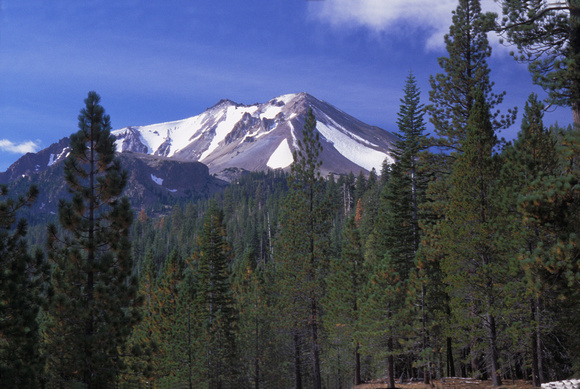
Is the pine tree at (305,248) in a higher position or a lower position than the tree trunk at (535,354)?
higher

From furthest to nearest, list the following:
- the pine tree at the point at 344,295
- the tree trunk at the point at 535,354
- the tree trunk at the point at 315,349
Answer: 1. the tree trunk at the point at 315,349
2. the pine tree at the point at 344,295
3. the tree trunk at the point at 535,354

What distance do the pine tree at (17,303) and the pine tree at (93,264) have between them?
67cm

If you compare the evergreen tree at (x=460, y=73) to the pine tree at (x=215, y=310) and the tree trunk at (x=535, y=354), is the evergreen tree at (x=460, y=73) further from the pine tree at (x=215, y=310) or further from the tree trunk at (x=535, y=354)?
the pine tree at (x=215, y=310)

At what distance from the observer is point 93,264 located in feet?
45.1

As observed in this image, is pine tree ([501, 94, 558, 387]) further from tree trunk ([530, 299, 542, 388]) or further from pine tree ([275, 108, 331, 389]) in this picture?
pine tree ([275, 108, 331, 389])

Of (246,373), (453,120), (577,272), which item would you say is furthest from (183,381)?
(577,272)

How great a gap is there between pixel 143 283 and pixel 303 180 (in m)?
23.5

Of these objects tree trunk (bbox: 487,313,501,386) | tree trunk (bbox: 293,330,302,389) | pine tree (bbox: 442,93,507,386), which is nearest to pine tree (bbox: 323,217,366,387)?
tree trunk (bbox: 293,330,302,389)

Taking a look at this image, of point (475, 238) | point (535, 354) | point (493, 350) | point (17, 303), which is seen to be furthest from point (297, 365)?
point (17, 303)

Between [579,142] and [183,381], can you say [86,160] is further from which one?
[183,381]

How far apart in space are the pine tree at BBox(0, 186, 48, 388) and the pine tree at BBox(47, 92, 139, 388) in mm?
674

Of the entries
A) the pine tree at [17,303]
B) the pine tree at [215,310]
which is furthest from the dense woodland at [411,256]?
the pine tree at [215,310]

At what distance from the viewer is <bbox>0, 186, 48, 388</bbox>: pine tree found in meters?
12.4

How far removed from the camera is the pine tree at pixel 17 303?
1242cm
